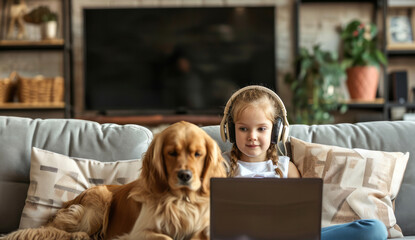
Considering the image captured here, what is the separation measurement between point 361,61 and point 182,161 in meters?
3.27

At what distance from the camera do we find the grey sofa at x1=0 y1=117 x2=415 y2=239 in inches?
66.6

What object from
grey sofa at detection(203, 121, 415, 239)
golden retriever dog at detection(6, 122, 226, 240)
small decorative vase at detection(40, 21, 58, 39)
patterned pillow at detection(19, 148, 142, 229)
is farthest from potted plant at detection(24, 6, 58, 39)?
golden retriever dog at detection(6, 122, 226, 240)

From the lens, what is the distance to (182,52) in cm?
425

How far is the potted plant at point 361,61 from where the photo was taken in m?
4.00

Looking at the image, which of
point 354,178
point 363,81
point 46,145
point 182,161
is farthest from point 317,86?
point 182,161

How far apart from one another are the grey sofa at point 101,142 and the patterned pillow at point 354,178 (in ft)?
0.28

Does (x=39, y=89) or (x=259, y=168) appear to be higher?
(x=39, y=89)

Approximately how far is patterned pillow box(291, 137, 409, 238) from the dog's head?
0.59m

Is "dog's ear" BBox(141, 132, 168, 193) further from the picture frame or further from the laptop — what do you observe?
the picture frame

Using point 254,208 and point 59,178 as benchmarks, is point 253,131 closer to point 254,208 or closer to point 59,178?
point 254,208

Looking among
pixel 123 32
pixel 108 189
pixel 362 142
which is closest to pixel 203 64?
pixel 123 32

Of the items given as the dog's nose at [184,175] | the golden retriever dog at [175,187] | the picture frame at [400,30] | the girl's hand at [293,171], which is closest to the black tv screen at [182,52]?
the picture frame at [400,30]

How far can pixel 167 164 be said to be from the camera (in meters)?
1.11

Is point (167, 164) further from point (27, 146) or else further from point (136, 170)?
point (27, 146)
